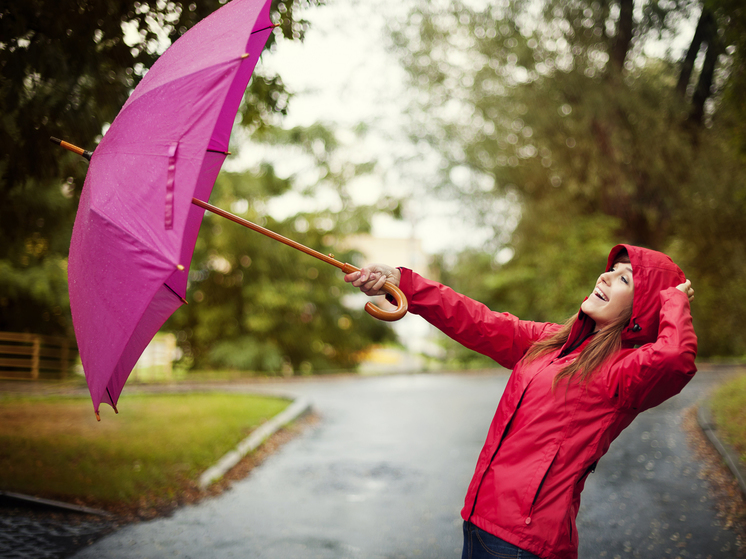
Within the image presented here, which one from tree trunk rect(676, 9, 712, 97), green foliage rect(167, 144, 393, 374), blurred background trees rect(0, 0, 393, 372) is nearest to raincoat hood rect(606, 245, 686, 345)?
blurred background trees rect(0, 0, 393, 372)

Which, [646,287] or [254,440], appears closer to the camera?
[646,287]

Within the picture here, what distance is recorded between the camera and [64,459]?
6871mm

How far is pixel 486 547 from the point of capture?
238 centimetres

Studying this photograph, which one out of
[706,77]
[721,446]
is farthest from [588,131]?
[721,446]

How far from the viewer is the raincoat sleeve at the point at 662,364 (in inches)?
84.2

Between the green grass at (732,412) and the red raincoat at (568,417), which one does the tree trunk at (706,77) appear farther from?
the red raincoat at (568,417)

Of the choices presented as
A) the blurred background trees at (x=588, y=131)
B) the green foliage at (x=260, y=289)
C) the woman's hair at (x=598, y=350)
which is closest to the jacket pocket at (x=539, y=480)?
the woman's hair at (x=598, y=350)

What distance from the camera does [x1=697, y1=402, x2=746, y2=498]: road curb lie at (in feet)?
21.9

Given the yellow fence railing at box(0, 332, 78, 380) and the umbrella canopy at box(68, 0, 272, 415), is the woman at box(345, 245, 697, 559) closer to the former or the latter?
the umbrella canopy at box(68, 0, 272, 415)

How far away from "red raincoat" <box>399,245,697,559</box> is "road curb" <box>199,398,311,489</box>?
5.03 m

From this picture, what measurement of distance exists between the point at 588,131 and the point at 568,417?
44.0 feet

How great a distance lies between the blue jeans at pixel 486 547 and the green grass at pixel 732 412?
239 inches

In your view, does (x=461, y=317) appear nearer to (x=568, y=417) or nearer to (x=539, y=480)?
(x=568, y=417)

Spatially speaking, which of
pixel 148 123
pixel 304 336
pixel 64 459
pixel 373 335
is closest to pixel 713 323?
pixel 373 335
